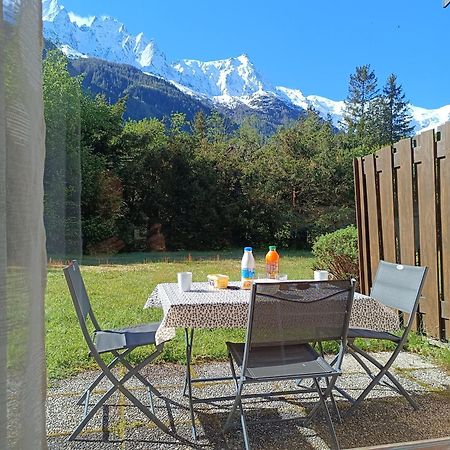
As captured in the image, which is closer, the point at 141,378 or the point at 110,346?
the point at 110,346

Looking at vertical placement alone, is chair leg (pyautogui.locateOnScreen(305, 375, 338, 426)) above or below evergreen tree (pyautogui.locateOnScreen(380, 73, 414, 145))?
below

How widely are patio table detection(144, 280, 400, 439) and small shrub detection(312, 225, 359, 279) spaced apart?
108cm

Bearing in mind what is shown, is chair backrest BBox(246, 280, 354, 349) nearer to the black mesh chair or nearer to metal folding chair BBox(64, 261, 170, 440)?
the black mesh chair

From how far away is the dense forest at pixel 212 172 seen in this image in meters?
2.62

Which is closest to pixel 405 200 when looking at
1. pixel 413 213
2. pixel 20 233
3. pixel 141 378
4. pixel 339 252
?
pixel 413 213

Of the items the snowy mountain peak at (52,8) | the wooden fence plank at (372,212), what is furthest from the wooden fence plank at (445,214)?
the snowy mountain peak at (52,8)

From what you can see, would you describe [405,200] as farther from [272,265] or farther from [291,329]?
[291,329]

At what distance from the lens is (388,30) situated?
2906 mm

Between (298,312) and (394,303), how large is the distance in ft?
2.31

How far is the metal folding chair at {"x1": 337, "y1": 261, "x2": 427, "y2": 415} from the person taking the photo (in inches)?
81.4

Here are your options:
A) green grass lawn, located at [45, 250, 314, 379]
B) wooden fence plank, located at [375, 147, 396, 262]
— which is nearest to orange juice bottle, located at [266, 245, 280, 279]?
green grass lawn, located at [45, 250, 314, 379]

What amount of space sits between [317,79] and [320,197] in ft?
2.46

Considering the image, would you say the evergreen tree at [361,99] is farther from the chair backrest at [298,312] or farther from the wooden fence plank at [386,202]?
the chair backrest at [298,312]

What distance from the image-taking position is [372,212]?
3.42 metres
